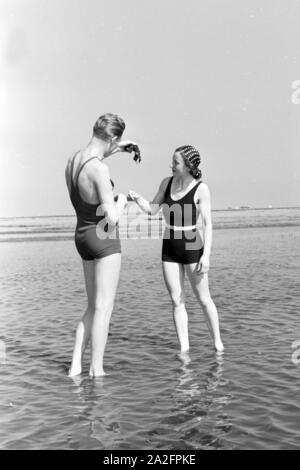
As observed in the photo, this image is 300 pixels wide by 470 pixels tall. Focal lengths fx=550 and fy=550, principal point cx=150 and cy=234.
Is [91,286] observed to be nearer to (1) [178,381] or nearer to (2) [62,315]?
(1) [178,381]

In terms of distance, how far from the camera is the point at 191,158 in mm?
6105

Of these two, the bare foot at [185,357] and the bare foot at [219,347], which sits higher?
the bare foot at [219,347]

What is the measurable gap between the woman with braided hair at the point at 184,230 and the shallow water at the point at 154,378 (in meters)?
0.48

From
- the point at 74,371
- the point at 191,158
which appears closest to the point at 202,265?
the point at 191,158

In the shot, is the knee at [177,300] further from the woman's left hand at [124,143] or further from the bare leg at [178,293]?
the woman's left hand at [124,143]

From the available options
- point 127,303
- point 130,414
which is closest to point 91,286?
point 130,414

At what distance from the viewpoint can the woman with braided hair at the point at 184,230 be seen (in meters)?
6.11

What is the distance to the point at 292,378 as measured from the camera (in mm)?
5234

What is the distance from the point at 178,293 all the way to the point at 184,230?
0.73 metres

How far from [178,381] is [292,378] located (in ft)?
3.56

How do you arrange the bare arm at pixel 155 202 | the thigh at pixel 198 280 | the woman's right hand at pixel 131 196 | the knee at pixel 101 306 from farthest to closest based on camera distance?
the thigh at pixel 198 280 → the bare arm at pixel 155 202 → the woman's right hand at pixel 131 196 → the knee at pixel 101 306

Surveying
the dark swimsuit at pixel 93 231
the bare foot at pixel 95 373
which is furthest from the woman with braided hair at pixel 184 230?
the bare foot at pixel 95 373

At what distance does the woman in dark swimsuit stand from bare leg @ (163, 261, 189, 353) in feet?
3.26

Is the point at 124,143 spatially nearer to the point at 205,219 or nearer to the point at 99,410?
the point at 205,219
